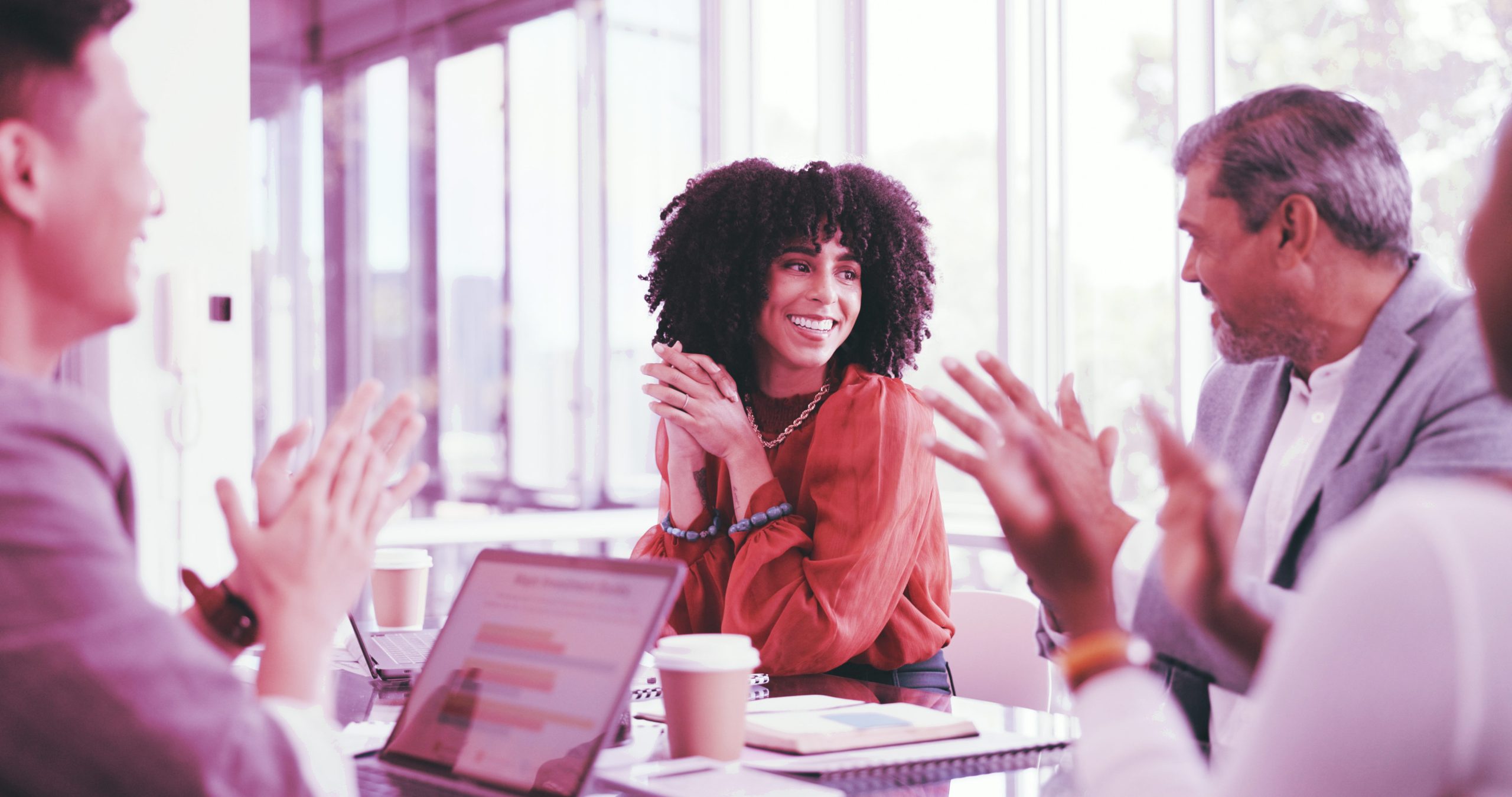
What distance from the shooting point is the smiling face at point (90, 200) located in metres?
0.88

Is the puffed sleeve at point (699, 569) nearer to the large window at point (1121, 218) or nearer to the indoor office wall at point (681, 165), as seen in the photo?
the indoor office wall at point (681, 165)

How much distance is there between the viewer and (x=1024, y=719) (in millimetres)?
1544

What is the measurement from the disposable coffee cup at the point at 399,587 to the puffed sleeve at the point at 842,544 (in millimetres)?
526

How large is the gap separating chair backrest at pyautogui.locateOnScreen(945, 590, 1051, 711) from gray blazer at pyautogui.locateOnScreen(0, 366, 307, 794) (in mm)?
1762

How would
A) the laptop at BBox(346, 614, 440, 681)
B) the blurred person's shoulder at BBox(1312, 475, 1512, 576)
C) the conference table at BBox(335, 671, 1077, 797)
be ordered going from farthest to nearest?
1. the laptop at BBox(346, 614, 440, 681)
2. the conference table at BBox(335, 671, 1077, 797)
3. the blurred person's shoulder at BBox(1312, 475, 1512, 576)

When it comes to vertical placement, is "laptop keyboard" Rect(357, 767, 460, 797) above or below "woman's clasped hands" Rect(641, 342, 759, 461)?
below

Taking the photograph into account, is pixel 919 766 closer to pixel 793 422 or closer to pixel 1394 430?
pixel 1394 430

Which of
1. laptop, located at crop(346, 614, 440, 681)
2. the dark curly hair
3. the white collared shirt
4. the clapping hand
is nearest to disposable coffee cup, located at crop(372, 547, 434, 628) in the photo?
laptop, located at crop(346, 614, 440, 681)

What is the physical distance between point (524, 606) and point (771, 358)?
1.36 meters

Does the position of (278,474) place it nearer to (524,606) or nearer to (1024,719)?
(524,606)

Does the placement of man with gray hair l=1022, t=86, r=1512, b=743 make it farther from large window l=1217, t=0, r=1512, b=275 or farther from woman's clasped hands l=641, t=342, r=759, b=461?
large window l=1217, t=0, r=1512, b=275

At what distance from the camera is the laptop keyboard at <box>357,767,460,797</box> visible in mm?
1159

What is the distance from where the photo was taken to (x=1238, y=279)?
1.84 m

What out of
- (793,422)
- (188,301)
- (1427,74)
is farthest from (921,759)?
(188,301)
